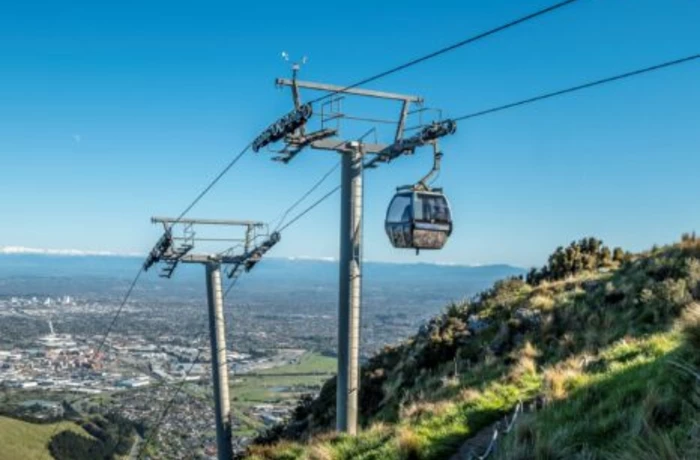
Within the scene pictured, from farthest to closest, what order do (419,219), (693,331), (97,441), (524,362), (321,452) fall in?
(97,441) < (524,362) < (419,219) < (321,452) < (693,331)

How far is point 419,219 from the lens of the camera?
12.6 metres

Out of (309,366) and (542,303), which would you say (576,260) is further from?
(309,366)

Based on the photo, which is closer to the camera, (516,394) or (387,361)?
(516,394)

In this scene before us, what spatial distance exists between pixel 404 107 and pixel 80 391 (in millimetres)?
75168

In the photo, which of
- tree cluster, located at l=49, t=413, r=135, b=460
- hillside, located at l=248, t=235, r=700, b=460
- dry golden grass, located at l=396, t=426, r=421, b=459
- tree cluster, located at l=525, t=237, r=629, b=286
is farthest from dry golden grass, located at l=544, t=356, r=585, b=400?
tree cluster, located at l=49, t=413, r=135, b=460

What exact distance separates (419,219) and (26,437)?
150 feet

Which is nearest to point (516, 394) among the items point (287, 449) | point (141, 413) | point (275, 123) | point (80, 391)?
point (287, 449)

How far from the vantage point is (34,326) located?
132 m

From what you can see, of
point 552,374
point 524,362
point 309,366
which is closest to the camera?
point 552,374

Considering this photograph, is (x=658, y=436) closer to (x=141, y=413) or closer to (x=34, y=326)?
(x=141, y=413)

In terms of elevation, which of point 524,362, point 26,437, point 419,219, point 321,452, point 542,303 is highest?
point 419,219

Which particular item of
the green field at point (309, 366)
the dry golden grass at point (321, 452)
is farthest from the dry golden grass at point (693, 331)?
the green field at point (309, 366)

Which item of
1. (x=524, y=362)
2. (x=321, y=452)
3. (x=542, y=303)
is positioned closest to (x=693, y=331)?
(x=321, y=452)

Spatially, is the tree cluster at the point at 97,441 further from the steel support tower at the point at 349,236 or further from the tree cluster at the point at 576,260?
the steel support tower at the point at 349,236
